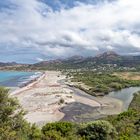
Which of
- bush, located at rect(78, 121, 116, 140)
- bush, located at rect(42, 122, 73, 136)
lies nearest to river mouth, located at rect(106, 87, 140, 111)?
bush, located at rect(42, 122, 73, 136)

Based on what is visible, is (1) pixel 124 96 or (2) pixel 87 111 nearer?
(2) pixel 87 111

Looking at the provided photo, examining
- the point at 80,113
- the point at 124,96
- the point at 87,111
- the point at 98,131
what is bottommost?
the point at 124,96

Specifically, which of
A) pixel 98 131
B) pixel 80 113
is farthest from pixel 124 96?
pixel 98 131

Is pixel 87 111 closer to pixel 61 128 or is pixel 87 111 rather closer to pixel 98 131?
pixel 61 128

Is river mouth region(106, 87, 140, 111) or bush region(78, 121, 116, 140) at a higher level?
bush region(78, 121, 116, 140)

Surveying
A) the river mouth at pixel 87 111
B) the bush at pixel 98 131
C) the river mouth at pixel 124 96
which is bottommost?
the river mouth at pixel 124 96

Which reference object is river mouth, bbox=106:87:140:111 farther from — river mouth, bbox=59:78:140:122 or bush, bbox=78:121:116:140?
bush, bbox=78:121:116:140

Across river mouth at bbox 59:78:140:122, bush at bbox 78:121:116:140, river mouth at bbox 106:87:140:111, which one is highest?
bush at bbox 78:121:116:140

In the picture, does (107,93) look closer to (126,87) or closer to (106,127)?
(126,87)

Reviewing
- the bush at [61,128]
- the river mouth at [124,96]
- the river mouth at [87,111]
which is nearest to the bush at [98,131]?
the bush at [61,128]

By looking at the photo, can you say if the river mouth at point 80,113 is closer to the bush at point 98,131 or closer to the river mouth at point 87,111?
the river mouth at point 87,111

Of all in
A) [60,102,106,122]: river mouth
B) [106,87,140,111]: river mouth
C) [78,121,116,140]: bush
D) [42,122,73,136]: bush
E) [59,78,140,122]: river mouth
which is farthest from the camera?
[106,87,140,111]: river mouth

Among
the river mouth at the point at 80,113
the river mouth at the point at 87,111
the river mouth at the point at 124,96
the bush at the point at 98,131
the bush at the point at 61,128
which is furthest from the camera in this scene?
the river mouth at the point at 124,96
